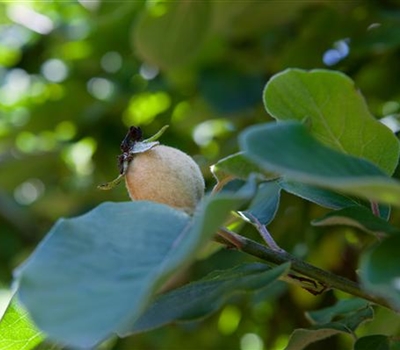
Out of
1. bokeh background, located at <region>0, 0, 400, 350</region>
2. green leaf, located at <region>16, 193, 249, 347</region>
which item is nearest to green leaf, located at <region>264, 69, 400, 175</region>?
green leaf, located at <region>16, 193, 249, 347</region>

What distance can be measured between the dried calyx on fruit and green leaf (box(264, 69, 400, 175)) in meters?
0.09

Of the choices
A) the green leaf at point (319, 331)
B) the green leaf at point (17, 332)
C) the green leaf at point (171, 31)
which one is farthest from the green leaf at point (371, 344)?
the green leaf at point (171, 31)

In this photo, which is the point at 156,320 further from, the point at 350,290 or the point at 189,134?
the point at 189,134

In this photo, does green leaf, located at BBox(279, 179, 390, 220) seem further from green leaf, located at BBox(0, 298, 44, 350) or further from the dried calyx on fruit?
green leaf, located at BBox(0, 298, 44, 350)

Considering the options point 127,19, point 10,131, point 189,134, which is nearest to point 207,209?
point 189,134

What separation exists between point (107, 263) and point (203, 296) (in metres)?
0.12

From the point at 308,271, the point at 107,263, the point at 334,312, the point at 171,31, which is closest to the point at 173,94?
the point at 171,31

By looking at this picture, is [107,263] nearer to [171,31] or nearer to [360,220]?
[360,220]

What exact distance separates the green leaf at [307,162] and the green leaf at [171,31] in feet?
3.16

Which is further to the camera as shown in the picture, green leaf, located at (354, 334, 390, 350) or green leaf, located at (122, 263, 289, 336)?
green leaf, located at (354, 334, 390, 350)

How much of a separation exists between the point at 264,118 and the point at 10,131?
690 mm

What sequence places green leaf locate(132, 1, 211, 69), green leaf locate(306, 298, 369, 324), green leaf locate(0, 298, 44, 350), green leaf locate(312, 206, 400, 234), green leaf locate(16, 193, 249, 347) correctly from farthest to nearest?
1. green leaf locate(132, 1, 211, 69)
2. green leaf locate(306, 298, 369, 324)
3. green leaf locate(0, 298, 44, 350)
4. green leaf locate(312, 206, 400, 234)
5. green leaf locate(16, 193, 249, 347)

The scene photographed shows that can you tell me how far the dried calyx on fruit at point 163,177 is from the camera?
1.96 ft

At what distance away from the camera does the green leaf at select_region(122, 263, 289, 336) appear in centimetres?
58
